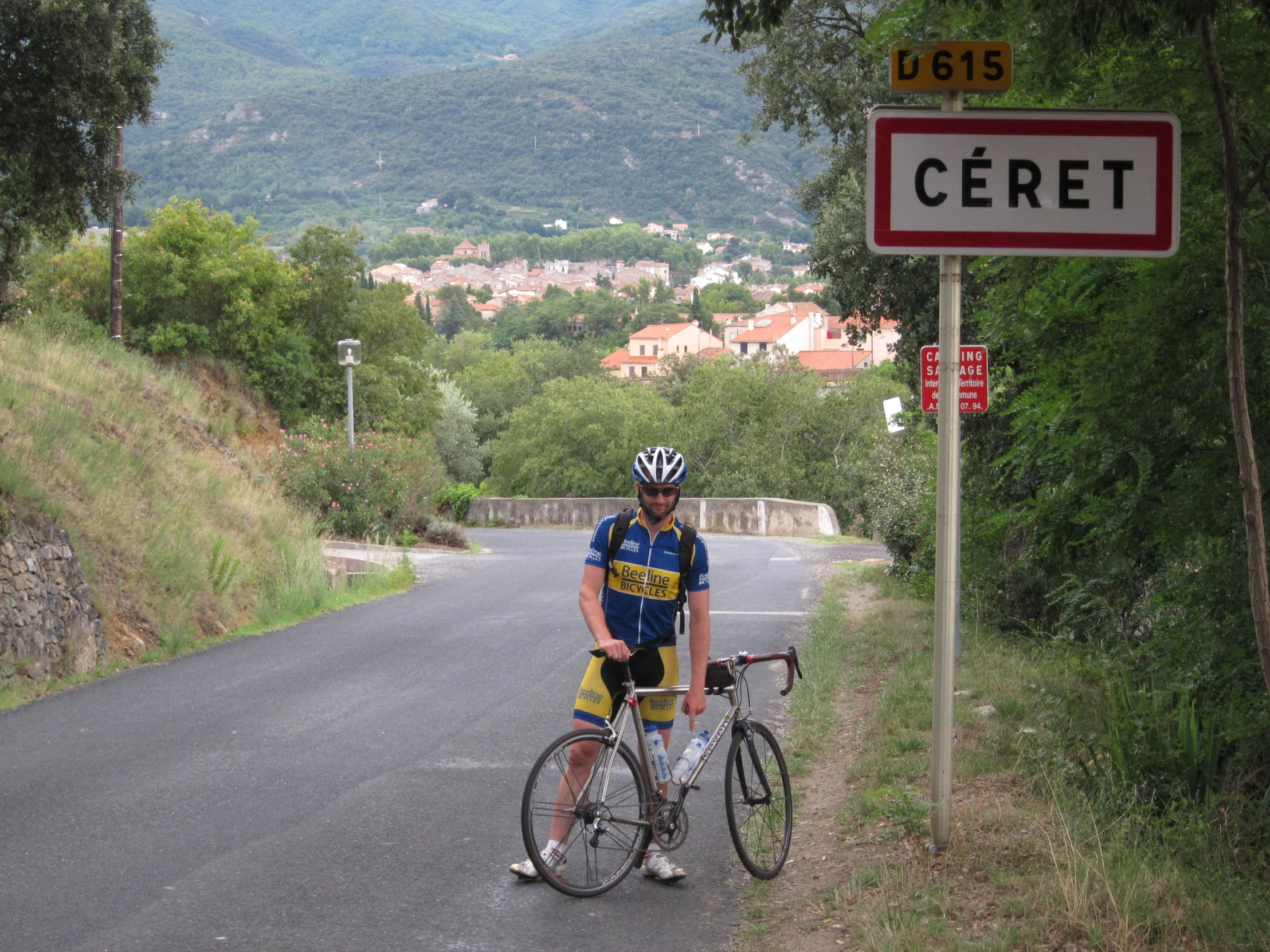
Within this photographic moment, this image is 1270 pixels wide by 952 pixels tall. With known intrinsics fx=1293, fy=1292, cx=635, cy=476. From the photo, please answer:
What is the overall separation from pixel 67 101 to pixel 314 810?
28.9 ft

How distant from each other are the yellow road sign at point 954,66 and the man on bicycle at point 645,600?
1838mm

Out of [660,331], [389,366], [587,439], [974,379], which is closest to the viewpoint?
[974,379]

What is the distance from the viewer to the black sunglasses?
18.4 feet

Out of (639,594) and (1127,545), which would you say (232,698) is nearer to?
(639,594)

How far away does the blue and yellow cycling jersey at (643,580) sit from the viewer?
5672 mm

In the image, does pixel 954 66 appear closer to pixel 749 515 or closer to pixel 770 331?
pixel 749 515

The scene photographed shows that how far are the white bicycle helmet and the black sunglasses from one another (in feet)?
0.08

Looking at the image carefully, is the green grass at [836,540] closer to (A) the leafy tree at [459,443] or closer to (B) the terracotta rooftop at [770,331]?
(A) the leafy tree at [459,443]

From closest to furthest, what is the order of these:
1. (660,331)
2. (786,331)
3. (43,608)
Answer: (43,608), (660,331), (786,331)

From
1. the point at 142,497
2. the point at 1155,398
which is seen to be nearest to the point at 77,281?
the point at 142,497

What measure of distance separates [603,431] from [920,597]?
45.3 meters

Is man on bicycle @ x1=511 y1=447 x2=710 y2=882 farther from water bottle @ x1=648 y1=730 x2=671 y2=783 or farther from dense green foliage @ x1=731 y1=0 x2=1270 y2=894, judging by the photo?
dense green foliage @ x1=731 y1=0 x2=1270 y2=894

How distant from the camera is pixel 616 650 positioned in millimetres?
5379

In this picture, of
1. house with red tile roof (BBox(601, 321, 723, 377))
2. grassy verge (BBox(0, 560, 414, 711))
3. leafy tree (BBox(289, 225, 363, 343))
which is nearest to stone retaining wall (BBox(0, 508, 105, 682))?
grassy verge (BBox(0, 560, 414, 711))
